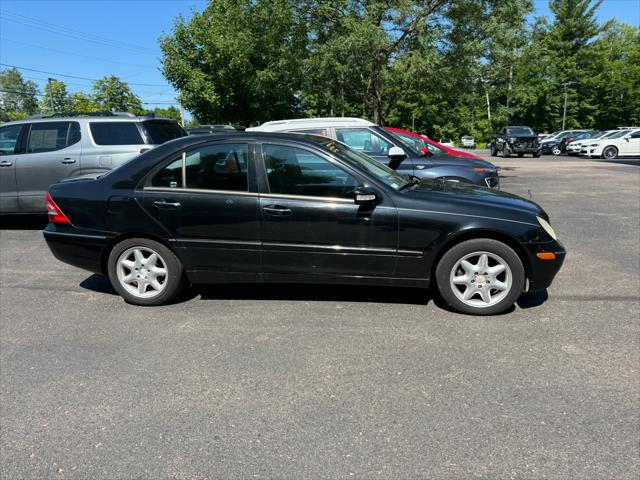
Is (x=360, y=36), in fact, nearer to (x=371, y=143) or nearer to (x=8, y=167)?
(x=371, y=143)

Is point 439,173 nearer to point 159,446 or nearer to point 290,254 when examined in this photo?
point 290,254

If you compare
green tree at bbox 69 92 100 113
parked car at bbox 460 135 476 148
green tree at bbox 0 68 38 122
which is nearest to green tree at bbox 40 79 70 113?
green tree at bbox 69 92 100 113

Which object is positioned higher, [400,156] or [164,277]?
[400,156]

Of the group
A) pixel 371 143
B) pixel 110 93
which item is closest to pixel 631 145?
pixel 371 143

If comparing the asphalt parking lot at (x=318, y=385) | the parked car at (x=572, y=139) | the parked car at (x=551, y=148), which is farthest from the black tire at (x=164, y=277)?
the parked car at (x=551, y=148)

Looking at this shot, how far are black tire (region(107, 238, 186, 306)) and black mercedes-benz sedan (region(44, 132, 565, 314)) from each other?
0.01 m

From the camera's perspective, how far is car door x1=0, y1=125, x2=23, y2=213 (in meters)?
8.30

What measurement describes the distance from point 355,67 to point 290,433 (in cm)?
1415

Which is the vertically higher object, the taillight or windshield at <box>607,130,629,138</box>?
windshield at <box>607,130,629,138</box>

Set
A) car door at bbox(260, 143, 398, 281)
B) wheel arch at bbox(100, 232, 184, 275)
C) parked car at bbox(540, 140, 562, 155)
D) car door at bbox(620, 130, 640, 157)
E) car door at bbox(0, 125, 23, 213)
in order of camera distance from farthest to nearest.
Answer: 1. parked car at bbox(540, 140, 562, 155)
2. car door at bbox(620, 130, 640, 157)
3. car door at bbox(0, 125, 23, 213)
4. wheel arch at bbox(100, 232, 184, 275)
5. car door at bbox(260, 143, 398, 281)

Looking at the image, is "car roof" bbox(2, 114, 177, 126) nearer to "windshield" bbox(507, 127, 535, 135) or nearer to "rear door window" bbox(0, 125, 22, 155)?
"rear door window" bbox(0, 125, 22, 155)

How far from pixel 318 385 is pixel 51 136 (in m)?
7.25

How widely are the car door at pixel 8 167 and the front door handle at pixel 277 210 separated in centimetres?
594

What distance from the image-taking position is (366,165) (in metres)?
4.82
